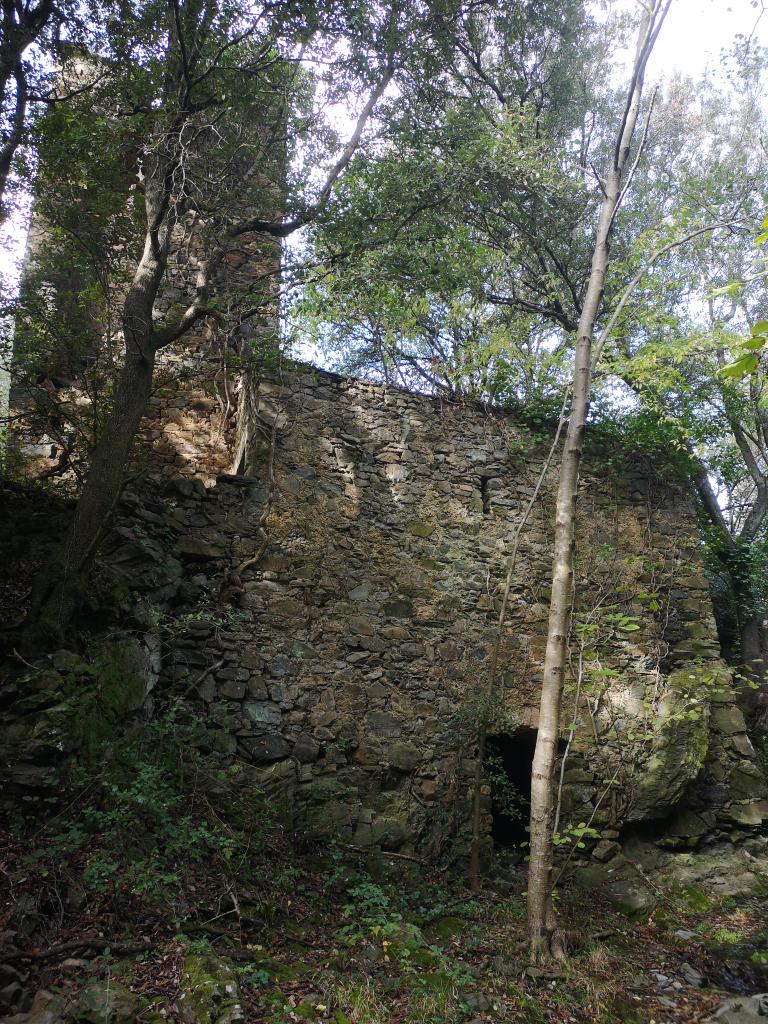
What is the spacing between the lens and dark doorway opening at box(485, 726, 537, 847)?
217 inches

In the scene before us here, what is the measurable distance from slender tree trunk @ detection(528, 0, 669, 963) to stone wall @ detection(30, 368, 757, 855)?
52 centimetres

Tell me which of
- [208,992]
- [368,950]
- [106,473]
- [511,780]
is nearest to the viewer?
[208,992]

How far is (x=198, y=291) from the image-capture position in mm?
5078

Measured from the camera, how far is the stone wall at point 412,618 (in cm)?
496

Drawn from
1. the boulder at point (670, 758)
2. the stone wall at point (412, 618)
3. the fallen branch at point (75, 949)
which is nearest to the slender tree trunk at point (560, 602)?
the stone wall at point (412, 618)

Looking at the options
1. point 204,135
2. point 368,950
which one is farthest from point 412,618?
point 204,135

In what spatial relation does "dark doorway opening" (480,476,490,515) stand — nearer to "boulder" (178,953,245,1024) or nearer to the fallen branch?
"boulder" (178,953,245,1024)

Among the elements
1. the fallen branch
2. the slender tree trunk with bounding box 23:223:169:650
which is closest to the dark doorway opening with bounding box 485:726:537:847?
the fallen branch

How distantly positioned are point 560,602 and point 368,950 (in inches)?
96.4

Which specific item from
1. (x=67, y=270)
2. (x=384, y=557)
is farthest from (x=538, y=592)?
(x=67, y=270)

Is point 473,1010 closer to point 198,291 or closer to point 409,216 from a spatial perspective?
point 198,291

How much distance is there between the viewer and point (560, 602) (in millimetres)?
4480

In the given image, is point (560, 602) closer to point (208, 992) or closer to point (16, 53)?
point (208, 992)

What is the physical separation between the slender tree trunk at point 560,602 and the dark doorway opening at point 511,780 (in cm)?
92
